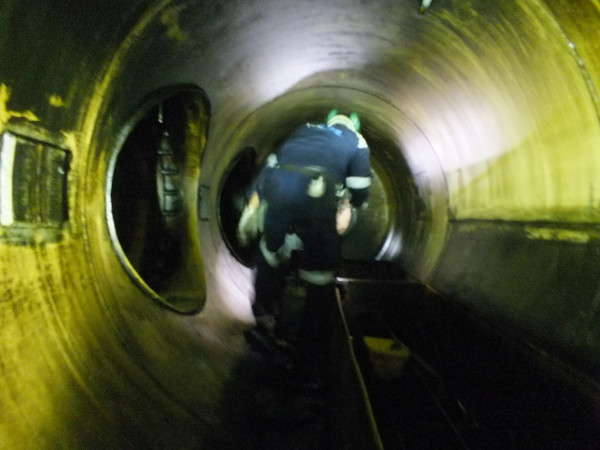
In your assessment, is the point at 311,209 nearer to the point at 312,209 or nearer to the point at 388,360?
the point at 312,209

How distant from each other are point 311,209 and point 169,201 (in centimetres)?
125

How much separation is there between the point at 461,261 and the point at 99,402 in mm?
3326

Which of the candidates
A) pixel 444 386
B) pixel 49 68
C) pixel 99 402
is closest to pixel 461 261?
pixel 444 386

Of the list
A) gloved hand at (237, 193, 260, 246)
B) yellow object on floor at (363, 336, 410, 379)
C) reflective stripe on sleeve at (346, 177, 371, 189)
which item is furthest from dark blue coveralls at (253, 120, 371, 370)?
yellow object on floor at (363, 336, 410, 379)

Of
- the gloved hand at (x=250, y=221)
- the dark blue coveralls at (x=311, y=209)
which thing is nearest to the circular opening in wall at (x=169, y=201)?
the dark blue coveralls at (x=311, y=209)

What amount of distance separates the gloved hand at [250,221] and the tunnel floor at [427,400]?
1409mm

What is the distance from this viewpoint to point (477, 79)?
2809 mm

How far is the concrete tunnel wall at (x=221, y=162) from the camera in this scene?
130cm

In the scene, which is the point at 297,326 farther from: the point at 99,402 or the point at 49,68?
the point at 49,68

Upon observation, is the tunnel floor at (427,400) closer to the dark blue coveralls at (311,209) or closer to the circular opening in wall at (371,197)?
the dark blue coveralls at (311,209)

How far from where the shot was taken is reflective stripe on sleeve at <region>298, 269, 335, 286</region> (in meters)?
3.32

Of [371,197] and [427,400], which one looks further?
[371,197]

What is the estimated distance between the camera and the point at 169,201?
121 inches

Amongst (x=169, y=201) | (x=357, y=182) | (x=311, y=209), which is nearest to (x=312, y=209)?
(x=311, y=209)
